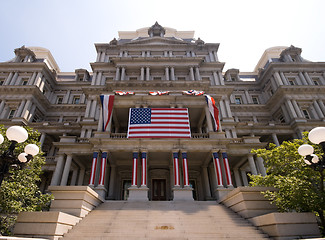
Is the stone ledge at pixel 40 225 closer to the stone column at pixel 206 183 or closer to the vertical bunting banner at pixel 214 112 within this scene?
the stone column at pixel 206 183

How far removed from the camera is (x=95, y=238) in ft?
28.2

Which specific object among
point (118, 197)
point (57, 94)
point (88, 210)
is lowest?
point (88, 210)

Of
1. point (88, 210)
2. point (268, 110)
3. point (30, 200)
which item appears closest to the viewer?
point (30, 200)

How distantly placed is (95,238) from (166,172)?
15.3 meters

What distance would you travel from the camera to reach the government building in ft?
63.7

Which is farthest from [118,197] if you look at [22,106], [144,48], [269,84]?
[269,84]

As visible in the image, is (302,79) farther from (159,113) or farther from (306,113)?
(159,113)

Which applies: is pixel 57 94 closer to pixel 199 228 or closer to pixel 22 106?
pixel 22 106

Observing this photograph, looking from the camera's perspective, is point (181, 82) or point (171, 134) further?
point (181, 82)

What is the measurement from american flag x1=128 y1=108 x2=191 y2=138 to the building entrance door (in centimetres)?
731

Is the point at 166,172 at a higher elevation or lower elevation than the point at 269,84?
lower

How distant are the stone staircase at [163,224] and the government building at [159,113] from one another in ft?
13.9

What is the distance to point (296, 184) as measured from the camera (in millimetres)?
8727

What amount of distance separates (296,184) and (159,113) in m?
14.1
